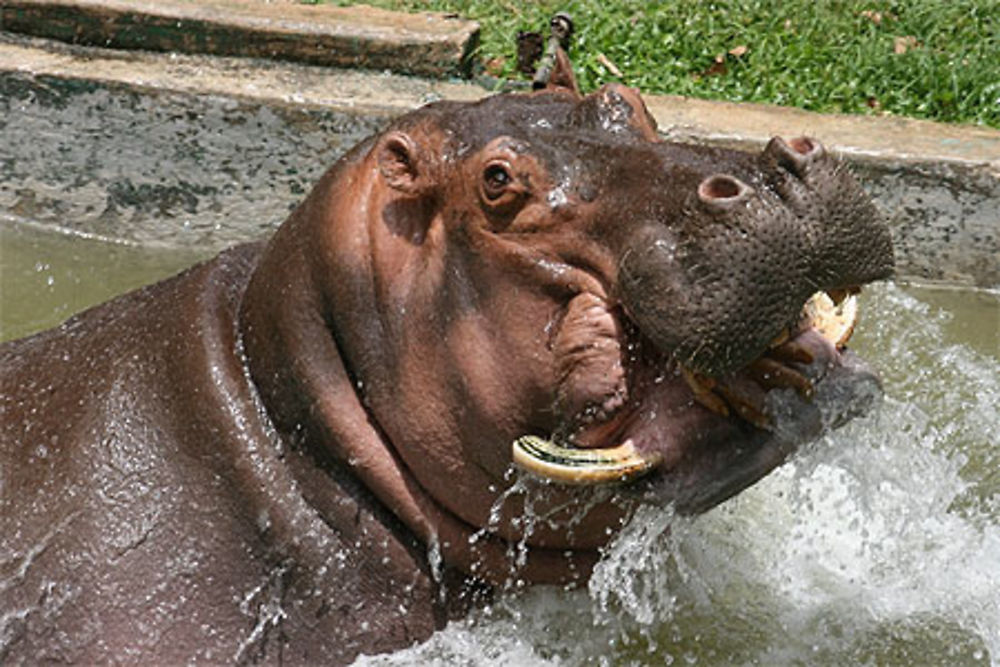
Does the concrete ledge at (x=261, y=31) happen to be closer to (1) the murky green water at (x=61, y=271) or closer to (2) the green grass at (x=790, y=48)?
A: (2) the green grass at (x=790, y=48)

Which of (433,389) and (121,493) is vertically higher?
(433,389)

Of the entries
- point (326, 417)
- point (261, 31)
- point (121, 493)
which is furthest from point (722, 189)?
point (261, 31)

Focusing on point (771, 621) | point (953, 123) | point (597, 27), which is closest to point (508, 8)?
point (597, 27)

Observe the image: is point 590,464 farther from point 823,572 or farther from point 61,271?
point 61,271

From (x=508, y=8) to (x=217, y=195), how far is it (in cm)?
173

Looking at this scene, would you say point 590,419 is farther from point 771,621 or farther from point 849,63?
point 849,63

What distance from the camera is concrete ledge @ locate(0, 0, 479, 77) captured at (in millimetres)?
6016

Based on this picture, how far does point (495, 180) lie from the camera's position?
Answer: 2992mm

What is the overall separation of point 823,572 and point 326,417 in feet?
5.10

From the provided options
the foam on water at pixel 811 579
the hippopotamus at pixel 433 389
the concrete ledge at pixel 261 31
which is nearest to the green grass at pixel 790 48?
the concrete ledge at pixel 261 31

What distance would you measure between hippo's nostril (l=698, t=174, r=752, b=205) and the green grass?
11.7 feet

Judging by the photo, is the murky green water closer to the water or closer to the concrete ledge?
the concrete ledge

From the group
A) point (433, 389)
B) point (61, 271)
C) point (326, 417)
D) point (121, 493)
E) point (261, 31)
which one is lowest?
point (61, 271)

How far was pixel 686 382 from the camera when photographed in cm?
292
